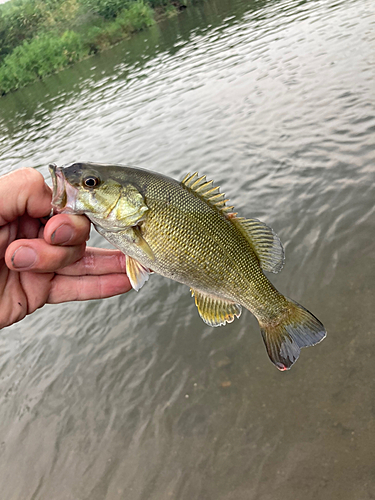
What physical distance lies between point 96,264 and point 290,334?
6.12 feet

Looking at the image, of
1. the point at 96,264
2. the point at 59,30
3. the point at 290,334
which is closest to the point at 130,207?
the point at 96,264

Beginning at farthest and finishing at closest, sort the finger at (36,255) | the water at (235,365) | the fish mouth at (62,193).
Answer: the water at (235,365)
the finger at (36,255)
the fish mouth at (62,193)

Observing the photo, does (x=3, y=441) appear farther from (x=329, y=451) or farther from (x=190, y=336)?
(x=329, y=451)

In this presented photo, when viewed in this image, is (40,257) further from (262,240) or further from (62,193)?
(262,240)

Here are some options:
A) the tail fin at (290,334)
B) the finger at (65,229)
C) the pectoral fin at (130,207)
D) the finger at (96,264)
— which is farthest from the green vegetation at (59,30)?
the tail fin at (290,334)

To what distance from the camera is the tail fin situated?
277 centimetres

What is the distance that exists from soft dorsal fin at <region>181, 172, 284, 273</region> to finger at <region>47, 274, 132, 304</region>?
48.7 inches

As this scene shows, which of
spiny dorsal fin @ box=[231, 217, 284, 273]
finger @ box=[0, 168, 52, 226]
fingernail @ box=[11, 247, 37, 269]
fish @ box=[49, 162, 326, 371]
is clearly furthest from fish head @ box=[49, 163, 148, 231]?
spiny dorsal fin @ box=[231, 217, 284, 273]

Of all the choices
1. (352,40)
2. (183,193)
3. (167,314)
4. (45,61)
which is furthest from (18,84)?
(183,193)

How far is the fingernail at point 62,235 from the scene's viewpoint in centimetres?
258

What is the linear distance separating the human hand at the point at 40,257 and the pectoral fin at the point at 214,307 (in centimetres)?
92

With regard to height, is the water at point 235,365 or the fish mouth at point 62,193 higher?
the fish mouth at point 62,193

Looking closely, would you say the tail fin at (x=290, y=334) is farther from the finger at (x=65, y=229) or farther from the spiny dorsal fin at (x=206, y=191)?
the finger at (x=65, y=229)

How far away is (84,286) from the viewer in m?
3.48
